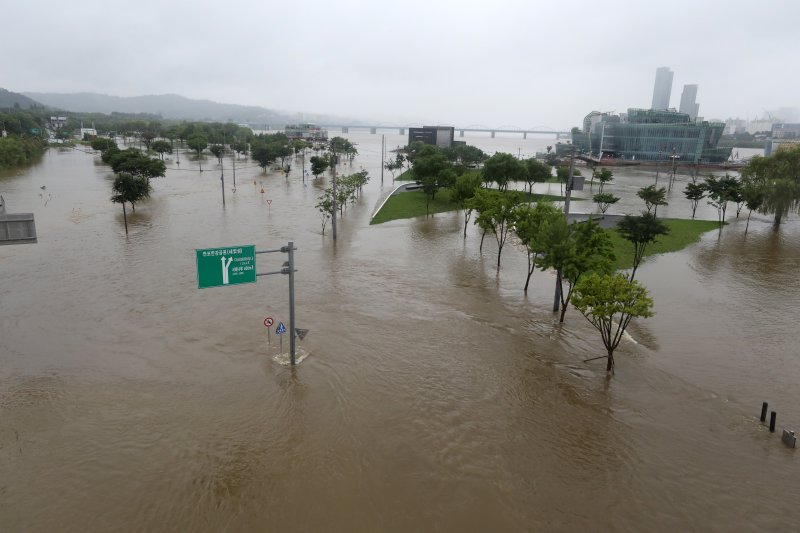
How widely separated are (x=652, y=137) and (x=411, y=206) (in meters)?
118

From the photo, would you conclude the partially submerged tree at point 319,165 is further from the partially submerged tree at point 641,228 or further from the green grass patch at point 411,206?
the partially submerged tree at point 641,228

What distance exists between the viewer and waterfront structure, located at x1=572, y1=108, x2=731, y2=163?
131125 millimetres

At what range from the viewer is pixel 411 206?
50594mm

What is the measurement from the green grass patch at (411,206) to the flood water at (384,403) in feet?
53.8

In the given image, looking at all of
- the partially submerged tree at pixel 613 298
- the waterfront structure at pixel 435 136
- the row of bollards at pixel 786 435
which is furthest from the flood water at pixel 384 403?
the waterfront structure at pixel 435 136

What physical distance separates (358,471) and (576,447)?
570cm

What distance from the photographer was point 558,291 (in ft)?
72.2

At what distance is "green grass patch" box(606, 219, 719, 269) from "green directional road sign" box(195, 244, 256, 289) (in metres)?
21.8

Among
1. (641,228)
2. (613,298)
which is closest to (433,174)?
(641,228)

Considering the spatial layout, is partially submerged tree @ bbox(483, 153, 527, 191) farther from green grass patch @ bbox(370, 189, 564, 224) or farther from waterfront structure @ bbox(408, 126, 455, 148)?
waterfront structure @ bbox(408, 126, 455, 148)

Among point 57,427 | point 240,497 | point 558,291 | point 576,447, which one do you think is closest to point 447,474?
point 576,447

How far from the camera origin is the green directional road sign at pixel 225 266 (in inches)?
576

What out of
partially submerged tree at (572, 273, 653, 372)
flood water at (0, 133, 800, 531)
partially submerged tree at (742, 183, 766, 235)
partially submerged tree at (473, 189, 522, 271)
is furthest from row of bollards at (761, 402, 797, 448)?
partially submerged tree at (742, 183, 766, 235)

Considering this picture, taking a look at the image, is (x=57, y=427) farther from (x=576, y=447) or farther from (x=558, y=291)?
(x=558, y=291)
